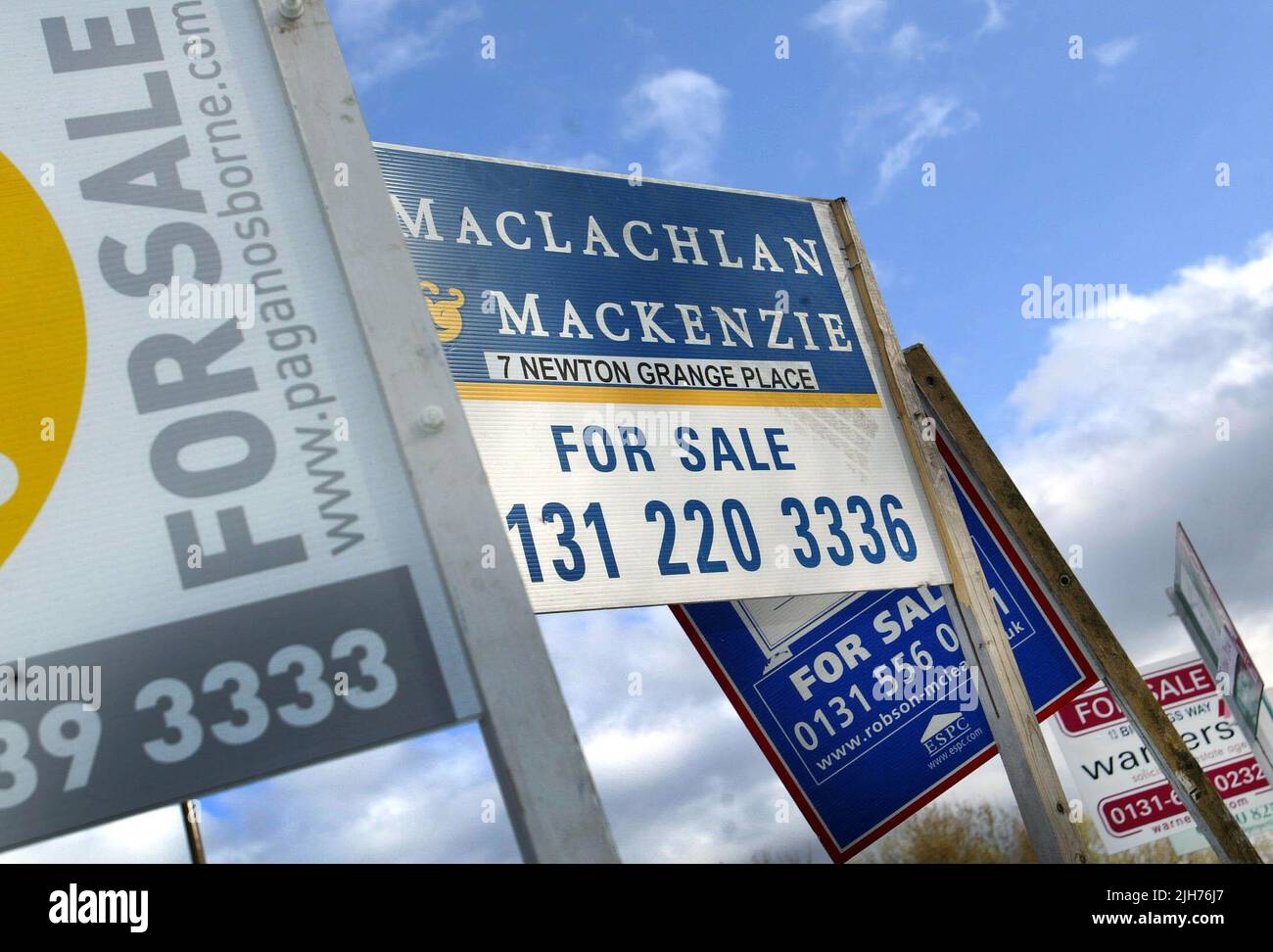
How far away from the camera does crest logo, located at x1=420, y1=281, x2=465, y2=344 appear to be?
14.3 feet

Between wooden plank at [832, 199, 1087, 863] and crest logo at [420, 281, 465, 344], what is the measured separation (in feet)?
6.61

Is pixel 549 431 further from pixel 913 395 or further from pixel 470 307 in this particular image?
pixel 913 395

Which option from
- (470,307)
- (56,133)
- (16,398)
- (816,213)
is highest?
(816,213)

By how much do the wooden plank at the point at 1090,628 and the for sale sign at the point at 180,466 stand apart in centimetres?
368

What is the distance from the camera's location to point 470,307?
4453mm

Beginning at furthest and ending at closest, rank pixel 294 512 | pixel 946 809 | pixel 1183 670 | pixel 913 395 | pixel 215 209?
1. pixel 946 809
2. pixel 1183 670
3. pixel 913 395
4. pixel 215 209
5. pixel 294 512

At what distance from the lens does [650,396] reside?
472 centimetres

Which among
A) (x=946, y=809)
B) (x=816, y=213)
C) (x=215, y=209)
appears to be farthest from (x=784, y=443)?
(x=946, y=809)

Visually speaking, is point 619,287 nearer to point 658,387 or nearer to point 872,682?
point 658,387

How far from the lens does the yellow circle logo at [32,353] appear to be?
211 centimetres

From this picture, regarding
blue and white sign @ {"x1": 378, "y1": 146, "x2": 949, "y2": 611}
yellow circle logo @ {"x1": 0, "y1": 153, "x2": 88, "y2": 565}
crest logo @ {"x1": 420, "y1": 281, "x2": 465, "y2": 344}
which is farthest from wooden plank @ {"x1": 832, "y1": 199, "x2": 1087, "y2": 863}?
yellow circle logo @ {"x1": 0, "y1": 153, "x2": 88, "y2": 565}

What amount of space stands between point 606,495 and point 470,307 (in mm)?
855

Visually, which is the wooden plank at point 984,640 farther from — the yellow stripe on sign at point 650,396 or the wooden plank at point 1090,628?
the yellow stripe on sign at point 650,396
